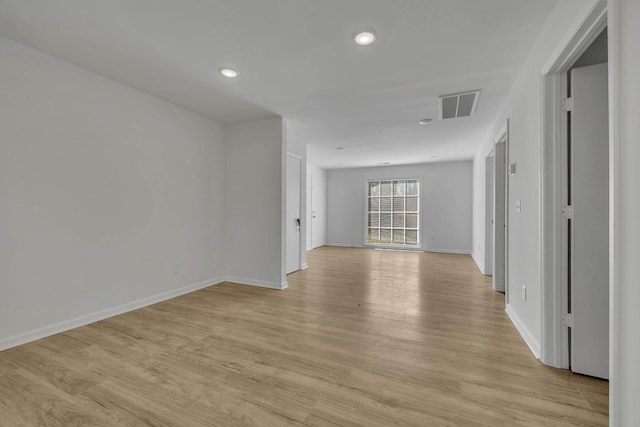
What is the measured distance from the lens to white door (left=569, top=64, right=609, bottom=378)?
1.83 m

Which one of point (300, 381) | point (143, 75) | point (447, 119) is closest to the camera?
point (300, 381)

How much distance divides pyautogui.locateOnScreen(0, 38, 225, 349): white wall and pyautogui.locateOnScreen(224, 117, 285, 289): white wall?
538 mm

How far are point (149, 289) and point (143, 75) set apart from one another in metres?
2.33

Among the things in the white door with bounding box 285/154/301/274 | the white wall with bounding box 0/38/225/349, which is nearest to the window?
the white door with bounding box 285/154/301/274

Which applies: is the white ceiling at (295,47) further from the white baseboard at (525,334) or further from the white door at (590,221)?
the white baseboard at (525,334)

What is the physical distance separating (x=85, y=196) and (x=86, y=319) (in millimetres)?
1179

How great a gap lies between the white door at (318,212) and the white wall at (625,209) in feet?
22.9

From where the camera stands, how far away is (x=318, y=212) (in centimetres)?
841

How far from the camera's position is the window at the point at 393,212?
794cm

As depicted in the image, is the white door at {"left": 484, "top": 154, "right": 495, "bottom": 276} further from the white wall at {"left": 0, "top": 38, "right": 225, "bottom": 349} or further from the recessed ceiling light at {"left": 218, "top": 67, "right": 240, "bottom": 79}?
the white wall at {"left": 0, "top": 38, "right": 225, "bottom": 349}

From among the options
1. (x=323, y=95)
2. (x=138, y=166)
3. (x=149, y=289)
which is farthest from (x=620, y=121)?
(x=149, y=289)

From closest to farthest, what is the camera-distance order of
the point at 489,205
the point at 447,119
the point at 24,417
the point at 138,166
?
the point at 24,417 → the point at 138,166 → the point at 447,119 → the point at 489,205

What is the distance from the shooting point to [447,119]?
4062mm

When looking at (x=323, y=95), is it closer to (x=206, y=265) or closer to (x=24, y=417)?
(x=206, y=265)
